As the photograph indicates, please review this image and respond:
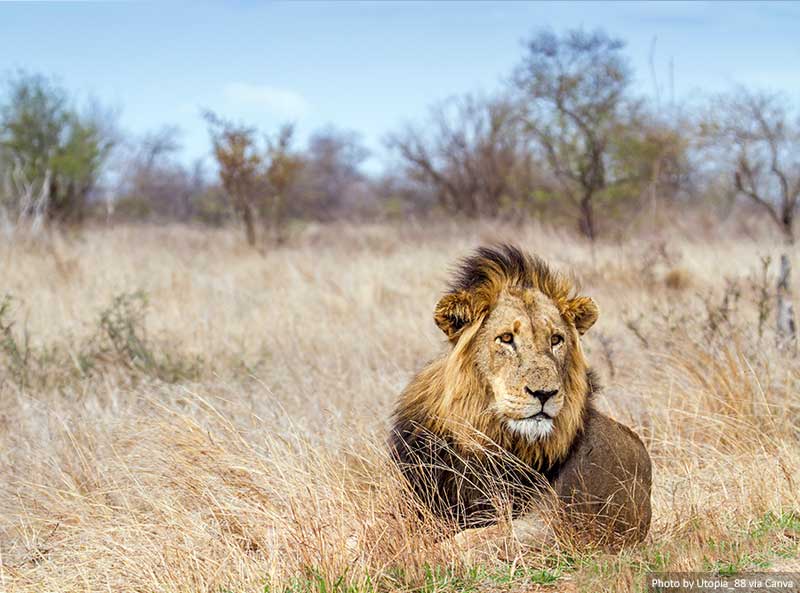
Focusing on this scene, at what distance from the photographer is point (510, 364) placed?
3.12 m

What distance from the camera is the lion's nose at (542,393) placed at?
9.96 ft

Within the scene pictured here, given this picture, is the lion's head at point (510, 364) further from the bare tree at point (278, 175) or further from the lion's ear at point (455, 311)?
the bare tree at point (278, 175)

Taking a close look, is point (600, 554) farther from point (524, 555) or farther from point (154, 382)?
point (154, 382)

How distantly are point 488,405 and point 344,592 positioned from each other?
2.49 feet

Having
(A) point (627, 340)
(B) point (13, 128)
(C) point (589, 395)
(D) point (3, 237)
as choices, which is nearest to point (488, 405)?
(C) point (589, 395)

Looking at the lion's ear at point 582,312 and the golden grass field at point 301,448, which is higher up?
the lion's ear at point 582,312

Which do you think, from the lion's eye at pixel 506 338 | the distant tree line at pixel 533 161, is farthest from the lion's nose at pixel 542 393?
the distant tree line at pixel 533 161

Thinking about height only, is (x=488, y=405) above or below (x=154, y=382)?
above

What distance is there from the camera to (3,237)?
42.2ft

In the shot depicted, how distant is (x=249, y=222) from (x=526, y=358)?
44.8 ft

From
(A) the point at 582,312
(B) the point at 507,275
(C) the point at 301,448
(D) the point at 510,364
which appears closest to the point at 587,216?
(C) the point at 301,448

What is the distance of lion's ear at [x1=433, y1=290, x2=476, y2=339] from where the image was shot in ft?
10.6

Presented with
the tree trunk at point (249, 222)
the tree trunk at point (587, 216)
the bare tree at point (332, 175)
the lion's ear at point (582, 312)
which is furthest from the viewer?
the bare tree at point (332, 175)

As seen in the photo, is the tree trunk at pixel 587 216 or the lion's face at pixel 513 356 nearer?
the lion's face at pixel 513 356
